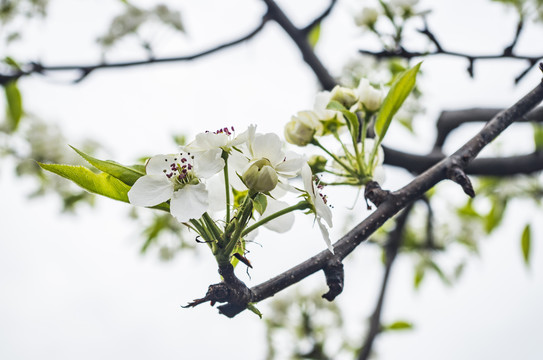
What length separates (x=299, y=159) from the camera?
82cm

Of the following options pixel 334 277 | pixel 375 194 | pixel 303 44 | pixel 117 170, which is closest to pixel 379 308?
pixel 303 44

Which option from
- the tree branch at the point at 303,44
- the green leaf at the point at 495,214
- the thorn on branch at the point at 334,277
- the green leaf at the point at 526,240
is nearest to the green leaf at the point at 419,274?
the green leaf at the point at 495,214

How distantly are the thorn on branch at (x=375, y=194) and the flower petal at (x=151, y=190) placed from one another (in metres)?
0.42

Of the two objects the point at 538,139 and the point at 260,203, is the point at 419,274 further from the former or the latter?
the point at 260,203

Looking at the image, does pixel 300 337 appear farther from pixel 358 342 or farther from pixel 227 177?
pixel 227 177

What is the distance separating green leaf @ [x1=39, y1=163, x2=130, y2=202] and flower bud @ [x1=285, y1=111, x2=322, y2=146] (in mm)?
429

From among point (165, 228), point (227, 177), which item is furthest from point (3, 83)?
point (227, 177)

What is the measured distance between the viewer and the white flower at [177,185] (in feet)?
2.48

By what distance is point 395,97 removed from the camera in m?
1.05

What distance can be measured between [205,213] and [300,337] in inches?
88.0

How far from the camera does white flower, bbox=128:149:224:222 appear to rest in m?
0.76

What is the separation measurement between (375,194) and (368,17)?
1.09 metres

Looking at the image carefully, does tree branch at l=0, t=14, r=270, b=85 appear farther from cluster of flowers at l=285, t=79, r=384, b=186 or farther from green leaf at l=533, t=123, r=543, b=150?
green leaf at l=533, t=123, r=543, b=150

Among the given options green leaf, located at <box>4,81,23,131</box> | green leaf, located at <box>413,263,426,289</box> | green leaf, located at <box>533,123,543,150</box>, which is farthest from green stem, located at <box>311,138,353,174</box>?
green leaf, located at <box>413,263,426,289</box>
